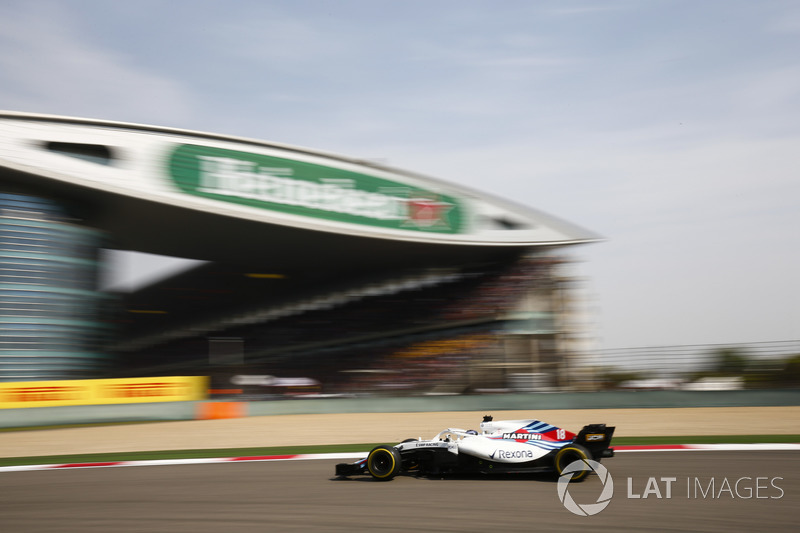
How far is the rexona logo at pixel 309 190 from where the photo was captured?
21094 mm

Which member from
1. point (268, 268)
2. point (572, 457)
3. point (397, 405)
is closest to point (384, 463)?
point (572, 457)

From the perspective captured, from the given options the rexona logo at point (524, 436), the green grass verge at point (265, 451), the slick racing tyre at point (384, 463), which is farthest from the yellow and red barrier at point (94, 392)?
the rexona logo at point (524, 436)

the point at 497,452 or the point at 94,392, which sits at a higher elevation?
the point at 497,452

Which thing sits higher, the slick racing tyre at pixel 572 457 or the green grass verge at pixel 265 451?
the slick racing tyre at pixel 572 457

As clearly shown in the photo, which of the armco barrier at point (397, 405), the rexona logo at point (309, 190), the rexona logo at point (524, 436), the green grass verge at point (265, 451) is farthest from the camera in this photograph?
the rexona logo at point (309, 190)

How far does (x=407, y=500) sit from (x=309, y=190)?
1766cm

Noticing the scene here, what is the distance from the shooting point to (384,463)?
7.11 m

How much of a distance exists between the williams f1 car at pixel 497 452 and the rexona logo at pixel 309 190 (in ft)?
50.9

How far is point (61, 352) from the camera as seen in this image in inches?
737

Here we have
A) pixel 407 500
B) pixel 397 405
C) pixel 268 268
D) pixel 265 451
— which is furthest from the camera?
pixel 268 268

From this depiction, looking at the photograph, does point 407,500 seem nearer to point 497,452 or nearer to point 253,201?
point 497,452

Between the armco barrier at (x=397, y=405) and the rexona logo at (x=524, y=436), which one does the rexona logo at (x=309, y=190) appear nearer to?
the armco barrier at (x=397, y=405)

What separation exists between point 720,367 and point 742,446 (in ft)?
29.4

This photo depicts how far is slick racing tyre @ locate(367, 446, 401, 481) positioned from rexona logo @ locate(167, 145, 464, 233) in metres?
15.5
